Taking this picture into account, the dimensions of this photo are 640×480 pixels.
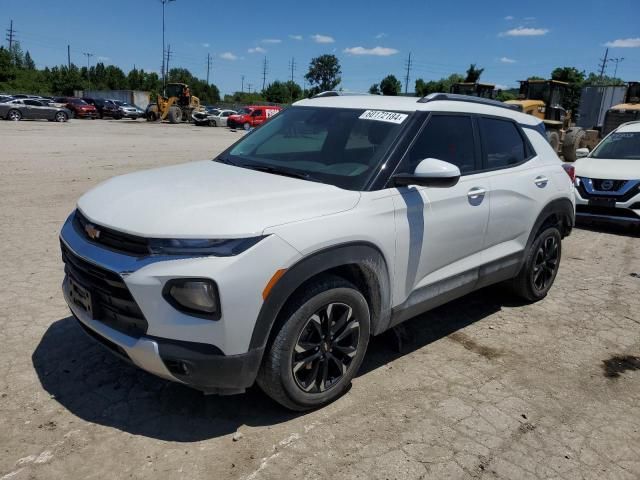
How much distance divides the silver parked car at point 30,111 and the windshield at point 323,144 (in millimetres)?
33614

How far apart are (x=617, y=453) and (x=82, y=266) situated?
3100 millimetres

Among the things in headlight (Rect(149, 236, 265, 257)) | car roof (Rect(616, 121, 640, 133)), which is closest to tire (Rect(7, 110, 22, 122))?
car roof (Rect(616, 121, 640, 133))

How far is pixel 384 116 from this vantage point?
141 inches

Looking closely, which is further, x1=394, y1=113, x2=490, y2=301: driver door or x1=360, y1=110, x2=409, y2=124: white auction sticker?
x1=360, y1=110, x2=409, y2=124: white auction sticker

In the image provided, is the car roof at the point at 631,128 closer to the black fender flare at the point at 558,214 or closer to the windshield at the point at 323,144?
the black fender flare at the point at 558,214

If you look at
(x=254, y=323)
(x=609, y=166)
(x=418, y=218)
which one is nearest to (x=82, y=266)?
(x=254, y=323)

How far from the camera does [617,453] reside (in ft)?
9.38

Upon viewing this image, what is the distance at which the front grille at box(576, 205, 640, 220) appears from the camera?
799 centimetres

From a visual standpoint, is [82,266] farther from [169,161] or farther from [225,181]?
[169,161]

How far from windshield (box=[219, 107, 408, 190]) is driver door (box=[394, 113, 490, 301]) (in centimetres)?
24

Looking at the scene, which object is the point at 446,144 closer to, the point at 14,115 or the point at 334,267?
the point at 334,267

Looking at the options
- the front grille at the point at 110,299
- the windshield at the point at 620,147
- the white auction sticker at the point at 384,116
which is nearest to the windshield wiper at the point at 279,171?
the white auction sticker at the point at 384,116

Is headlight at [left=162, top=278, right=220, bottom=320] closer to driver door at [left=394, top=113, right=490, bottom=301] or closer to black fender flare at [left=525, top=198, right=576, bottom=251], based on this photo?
driver door at [left=394, top=113, right=490, bottom=301]

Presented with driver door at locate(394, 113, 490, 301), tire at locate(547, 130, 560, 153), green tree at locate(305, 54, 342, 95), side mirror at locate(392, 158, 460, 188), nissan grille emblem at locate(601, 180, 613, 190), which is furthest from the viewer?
green tree at locate(305, 54, 342, 95)
